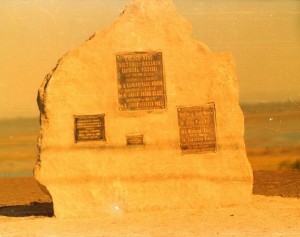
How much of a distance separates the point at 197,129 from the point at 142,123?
3.10 ft

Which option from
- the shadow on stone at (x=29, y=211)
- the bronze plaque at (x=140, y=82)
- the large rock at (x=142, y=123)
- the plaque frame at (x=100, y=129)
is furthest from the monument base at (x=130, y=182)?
the shadow on stone at (x=29, y=211)

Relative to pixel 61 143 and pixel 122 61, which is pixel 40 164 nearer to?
pixel 61 143

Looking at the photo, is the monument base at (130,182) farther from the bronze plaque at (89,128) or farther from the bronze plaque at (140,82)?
the bronze plaque at (140,82)

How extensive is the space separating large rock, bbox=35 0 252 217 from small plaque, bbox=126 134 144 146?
2cm

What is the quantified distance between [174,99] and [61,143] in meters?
2.03

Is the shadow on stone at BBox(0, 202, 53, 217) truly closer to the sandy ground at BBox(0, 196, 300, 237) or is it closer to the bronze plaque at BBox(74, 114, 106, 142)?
the sandy ground at BBox(0, 196, 300, 237)

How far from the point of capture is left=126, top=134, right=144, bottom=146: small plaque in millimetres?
8156

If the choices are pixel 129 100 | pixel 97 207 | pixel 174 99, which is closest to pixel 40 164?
pixel 97 207

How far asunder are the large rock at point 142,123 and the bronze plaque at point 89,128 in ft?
0.05

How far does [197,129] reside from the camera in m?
8.31

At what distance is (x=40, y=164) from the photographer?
26.3 ft

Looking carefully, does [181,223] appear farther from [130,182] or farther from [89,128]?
[89,128]

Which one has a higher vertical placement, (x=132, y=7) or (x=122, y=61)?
(x=132, y=7)

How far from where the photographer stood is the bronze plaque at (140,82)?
8234mm
